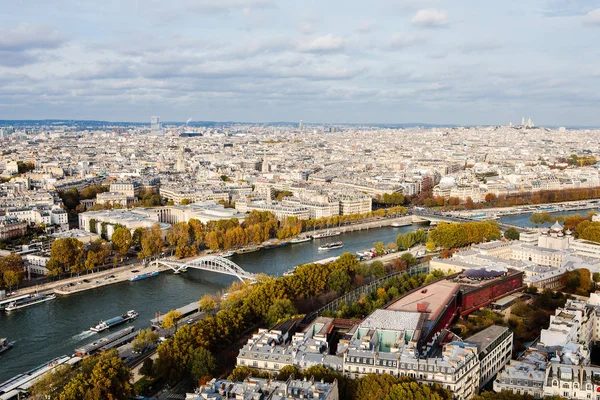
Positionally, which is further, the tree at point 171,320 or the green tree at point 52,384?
the tree at point 171,320

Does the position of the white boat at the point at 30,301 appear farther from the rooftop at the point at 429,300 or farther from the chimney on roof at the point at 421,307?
the chimney on roof at the point at 421,307

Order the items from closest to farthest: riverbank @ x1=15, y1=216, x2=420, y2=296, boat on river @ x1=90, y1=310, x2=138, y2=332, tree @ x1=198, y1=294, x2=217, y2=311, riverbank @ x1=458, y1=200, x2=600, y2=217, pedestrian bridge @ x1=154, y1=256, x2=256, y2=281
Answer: boat on river @ x1=90, y1=310, x2=138, y2=332 → tree @ x1=198, y1=294, x2=217, y2=311 → riverbank @ x1=15, y1=216, x2=420, y2=296 → pedestrian bridge @ x1=154, y1=256, x2=256, y2=281 → riverbank @ x1=458, y1=200, x2=600, y2=217

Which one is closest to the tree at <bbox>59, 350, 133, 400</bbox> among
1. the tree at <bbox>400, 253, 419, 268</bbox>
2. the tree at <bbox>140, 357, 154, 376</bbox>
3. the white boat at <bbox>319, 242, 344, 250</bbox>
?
the tree at <bbox>140, 357, 154, 376</bbox>

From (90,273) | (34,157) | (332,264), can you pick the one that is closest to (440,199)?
(332,264)

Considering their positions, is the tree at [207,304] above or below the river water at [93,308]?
above

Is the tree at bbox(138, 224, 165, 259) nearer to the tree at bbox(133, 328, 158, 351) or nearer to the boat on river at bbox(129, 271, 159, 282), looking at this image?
the boat on river at bbox(129, 271, 159, 282)

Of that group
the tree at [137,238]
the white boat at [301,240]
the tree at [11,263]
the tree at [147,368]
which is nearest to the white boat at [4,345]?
the tree at [147,368]
